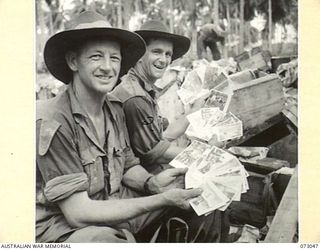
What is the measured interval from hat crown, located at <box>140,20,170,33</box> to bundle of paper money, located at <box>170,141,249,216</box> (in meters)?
0.82

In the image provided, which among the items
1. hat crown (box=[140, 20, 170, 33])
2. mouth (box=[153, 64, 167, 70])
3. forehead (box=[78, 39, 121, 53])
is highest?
hat crown (box=[140, 20, 170, 33])

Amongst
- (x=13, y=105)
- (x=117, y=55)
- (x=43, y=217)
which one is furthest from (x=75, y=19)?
(x=43, y=217)

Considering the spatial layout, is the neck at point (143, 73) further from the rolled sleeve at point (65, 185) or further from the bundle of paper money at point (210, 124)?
the rolled sleeve at point (65, 185)

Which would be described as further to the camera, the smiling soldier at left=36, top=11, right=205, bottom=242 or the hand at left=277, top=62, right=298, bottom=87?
the hand at left=277, top=62, right=298, bottom=87

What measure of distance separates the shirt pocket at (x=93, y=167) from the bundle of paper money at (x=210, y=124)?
67 cm

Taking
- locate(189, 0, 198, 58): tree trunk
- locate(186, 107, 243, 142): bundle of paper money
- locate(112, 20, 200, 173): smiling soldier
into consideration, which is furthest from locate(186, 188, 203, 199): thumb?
locate(189, 0, 198, 58): tree trunk

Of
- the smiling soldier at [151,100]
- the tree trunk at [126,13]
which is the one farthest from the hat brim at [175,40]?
the tree trunk at [126,13]

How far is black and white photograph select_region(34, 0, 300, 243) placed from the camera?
408 centimetres

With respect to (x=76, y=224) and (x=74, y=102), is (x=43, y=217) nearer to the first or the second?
(x=76, y=224)

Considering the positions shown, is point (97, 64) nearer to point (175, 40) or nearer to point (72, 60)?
point (72, 60)

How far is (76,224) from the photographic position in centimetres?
408

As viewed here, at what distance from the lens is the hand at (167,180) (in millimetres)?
4191

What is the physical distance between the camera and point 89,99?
412cm

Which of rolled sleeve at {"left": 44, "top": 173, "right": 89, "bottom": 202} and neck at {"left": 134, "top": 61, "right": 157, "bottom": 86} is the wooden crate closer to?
neck at {"left": 134, "top": 61, "right": 157, "bottom": 86}
